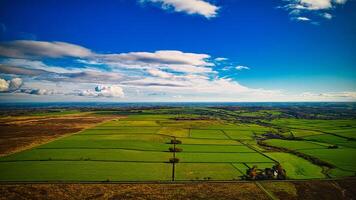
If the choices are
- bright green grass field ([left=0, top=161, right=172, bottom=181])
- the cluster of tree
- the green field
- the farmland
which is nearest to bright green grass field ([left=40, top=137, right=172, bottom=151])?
the green field

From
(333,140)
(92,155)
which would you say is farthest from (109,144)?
(333,140)

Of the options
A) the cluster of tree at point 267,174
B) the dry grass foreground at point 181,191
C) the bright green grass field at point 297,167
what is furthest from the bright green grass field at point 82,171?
the bright green grass field at point 297,167

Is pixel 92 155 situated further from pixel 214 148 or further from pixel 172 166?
pixel 214 148

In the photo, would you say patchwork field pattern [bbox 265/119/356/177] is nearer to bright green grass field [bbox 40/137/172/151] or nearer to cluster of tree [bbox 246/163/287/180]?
cluster of tree [bbox 246/163/287/180]

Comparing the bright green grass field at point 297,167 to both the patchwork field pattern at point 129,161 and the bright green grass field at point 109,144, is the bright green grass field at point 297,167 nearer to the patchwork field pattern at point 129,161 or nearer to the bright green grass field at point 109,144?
the patchwork field pattern at point 129,161

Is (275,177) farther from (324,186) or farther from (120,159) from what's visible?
(120,159)

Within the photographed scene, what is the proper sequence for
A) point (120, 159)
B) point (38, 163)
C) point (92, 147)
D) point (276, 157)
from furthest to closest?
point (92, 147) < point (276, 157) < point (120, 159) < point (38, 163)

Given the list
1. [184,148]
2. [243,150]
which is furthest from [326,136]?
[184,148]
